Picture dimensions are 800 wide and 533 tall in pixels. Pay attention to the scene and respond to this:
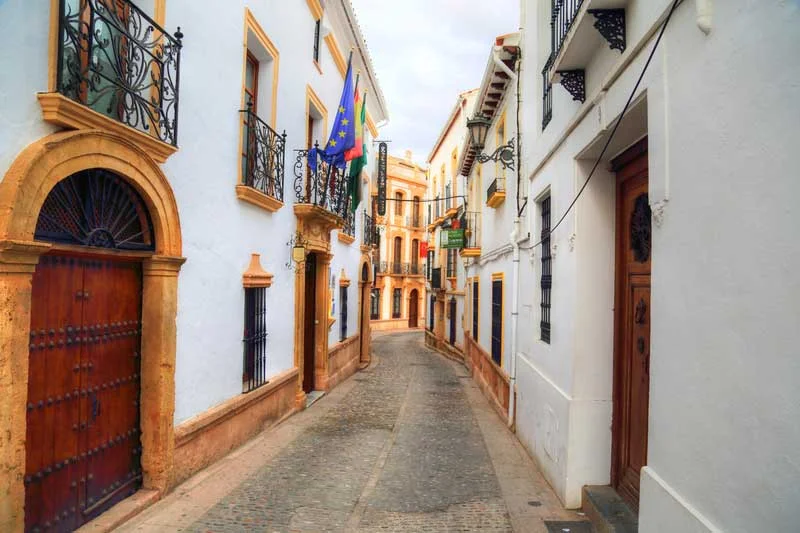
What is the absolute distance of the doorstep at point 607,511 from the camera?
13.5ft

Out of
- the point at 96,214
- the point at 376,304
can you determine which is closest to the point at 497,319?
the point at 96,214

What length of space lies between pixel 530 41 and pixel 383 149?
10.4 meters

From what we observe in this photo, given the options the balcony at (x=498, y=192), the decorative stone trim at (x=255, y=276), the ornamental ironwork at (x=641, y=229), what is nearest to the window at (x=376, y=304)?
the balcony at (x=498, y=192)

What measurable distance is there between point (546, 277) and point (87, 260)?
16.7ft

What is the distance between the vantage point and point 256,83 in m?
8.12

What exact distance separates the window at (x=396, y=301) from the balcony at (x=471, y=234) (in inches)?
849

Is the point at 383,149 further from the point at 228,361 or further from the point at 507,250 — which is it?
the point at 228,361

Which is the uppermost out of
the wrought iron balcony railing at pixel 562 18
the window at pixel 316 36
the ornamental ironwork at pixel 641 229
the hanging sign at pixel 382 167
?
the window at pixel 316 36

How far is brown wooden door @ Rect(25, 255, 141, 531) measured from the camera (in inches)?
150

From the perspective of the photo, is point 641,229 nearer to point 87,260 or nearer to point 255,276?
point 87,260

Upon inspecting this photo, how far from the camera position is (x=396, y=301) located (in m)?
38.9

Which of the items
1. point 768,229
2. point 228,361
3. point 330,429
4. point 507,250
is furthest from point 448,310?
point 768,229

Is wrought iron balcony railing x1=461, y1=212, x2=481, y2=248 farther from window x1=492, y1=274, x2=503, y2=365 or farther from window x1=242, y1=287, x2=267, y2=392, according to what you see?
window x1=242, y1=287, x2=267, y2=392

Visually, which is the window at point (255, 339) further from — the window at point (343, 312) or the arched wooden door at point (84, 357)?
the window at point (343, 312)
